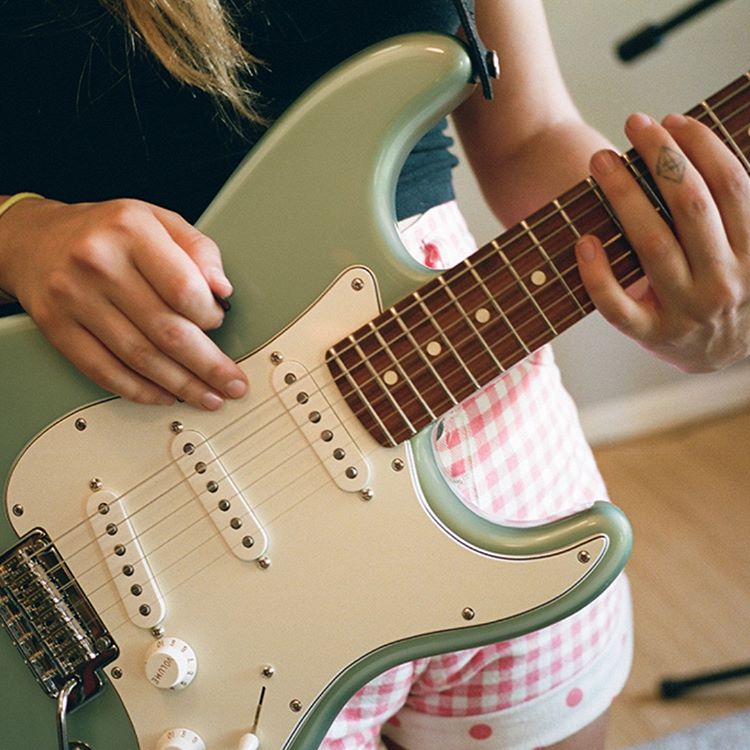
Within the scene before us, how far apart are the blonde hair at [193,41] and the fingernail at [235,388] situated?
200 mm

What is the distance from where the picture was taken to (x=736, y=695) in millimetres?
1361

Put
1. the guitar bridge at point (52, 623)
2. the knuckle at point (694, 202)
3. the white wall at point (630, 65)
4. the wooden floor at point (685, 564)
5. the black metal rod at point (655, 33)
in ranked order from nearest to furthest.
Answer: the knuckle at point (694, 202), the guitar bridge at point (52, 623), the black metal rod at point (655, 33), the wooden floor at point (685, 564), the white wall at point (630, 65)

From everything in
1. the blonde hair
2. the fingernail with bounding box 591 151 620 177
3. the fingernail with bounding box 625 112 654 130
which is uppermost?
the blonde hair

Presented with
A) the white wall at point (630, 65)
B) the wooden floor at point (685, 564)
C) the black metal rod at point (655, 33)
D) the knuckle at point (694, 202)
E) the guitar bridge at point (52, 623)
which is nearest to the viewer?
the knuckle at point (694, 202)

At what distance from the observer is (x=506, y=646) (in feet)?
2.10

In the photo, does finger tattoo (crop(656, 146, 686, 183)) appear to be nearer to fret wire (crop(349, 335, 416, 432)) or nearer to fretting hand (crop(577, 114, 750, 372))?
fretting hand (crop(577, 114, 750, 372))

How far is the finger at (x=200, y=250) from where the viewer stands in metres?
0.57

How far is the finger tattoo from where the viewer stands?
0.52m

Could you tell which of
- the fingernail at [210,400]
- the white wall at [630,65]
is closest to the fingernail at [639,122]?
the fingernail at [210,400]

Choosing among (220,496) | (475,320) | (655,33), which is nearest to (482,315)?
(475,320)

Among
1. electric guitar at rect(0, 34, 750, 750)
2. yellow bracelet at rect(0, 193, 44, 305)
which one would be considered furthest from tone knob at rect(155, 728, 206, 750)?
yellow bracelet at rect(0, 193, 44, 305)

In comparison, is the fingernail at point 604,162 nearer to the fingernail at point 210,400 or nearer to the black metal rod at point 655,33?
the fingernail at point 210,400

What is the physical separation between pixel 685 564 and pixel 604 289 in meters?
1.24

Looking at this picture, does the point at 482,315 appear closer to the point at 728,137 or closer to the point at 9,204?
the point at 728,137
